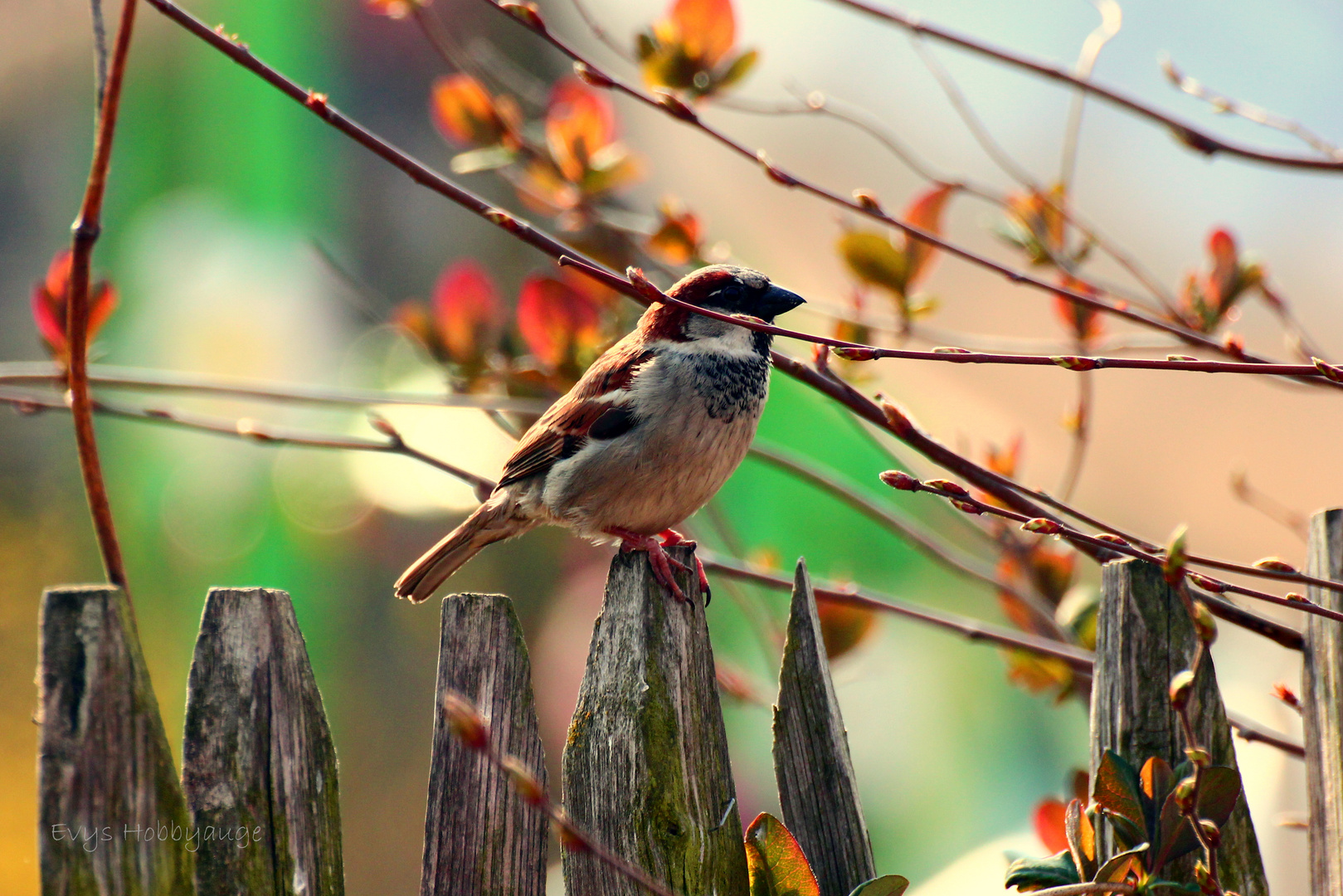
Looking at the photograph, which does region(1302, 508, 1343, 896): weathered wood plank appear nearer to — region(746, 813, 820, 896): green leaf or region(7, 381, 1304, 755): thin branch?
region(7, 381, 1304, 755): thin branch

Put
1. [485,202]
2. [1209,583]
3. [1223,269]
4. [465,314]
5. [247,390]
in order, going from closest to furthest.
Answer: [1209,583] → [485,202] → [1223,269] → [247,390] → [465,314]

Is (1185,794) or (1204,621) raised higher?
(1204,621)

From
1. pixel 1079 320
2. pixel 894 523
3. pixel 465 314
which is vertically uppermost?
pixel 465 314

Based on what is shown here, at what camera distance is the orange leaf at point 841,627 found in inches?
91.8

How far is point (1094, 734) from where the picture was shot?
1.34 metres

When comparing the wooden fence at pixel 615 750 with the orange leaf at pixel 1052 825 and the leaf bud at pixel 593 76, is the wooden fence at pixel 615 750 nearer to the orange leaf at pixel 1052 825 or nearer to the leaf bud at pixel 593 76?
the orange leaf at pixel 1052 825

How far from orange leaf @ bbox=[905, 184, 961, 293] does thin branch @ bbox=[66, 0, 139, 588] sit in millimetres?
1317

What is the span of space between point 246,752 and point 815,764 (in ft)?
2.15

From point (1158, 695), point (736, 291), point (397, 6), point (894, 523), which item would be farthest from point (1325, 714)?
point (397, 6)

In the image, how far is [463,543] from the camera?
2.40 metres

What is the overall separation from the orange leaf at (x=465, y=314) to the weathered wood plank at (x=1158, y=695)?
1.61 metres

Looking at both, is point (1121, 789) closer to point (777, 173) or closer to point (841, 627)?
point (777, 173)

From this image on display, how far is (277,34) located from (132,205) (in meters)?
1.28

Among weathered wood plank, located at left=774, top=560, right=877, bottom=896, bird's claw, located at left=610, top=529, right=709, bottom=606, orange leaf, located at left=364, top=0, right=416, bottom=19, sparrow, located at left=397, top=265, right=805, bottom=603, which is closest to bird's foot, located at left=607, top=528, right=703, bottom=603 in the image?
bird's claw, located at left=610, top=529, right=709, bottom=606
